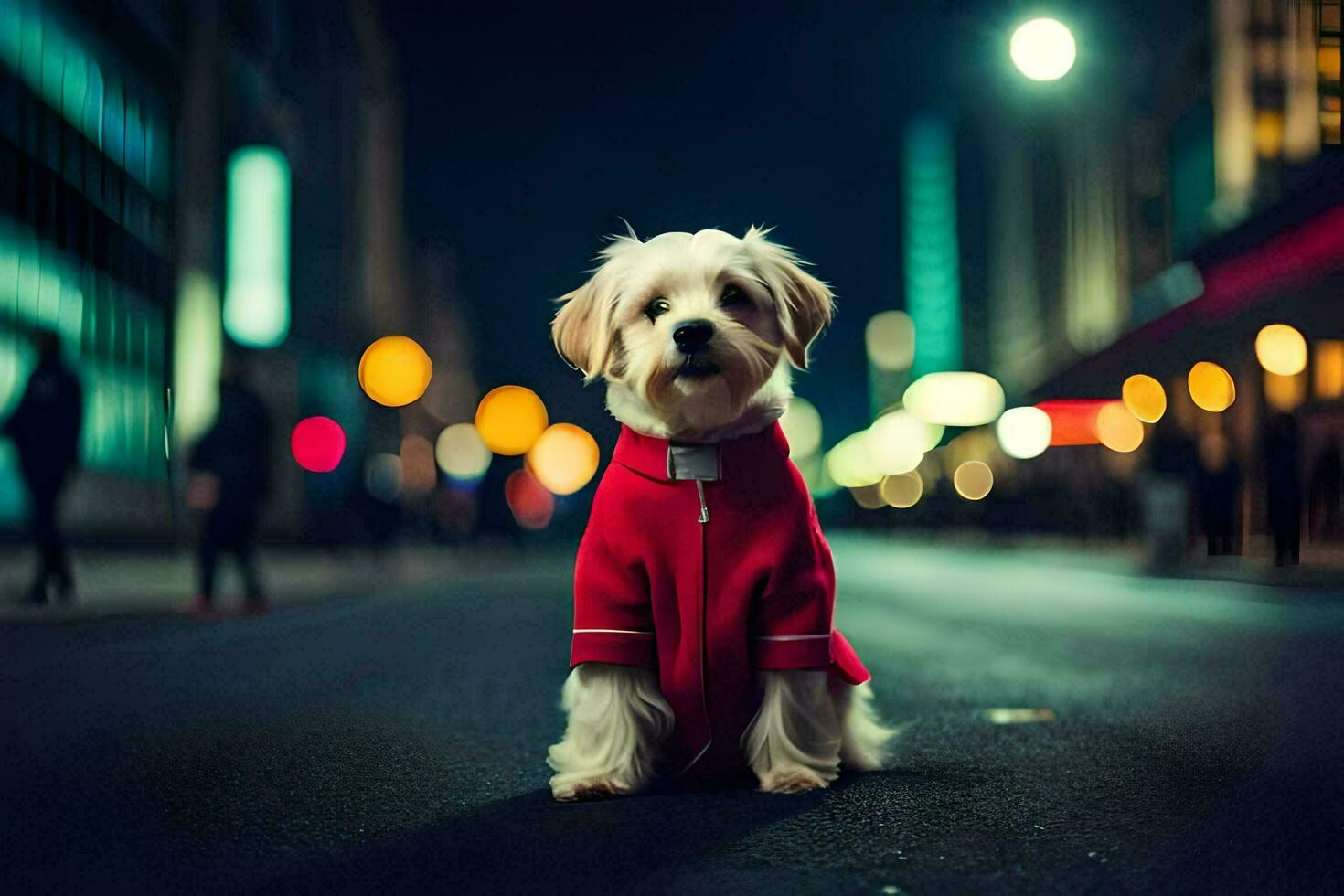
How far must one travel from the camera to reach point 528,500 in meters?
42.1

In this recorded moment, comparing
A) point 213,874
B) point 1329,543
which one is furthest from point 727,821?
point 1329,543

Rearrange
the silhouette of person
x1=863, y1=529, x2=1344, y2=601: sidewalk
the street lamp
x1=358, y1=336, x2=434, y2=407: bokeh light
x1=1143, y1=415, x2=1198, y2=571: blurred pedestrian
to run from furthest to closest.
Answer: x1=358, y1=336, x2=434, y2=407: bokeh light, x1=1143, y1=415, x2=1198, y2=571: blurred pedestrian, x1=863, y1=529, x2=1344, y2=601: sidewalk, the street lamp, the silhouette of person

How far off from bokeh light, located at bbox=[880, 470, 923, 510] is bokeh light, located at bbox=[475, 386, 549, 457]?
5701 centimetres

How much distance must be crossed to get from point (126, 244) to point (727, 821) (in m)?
27.5

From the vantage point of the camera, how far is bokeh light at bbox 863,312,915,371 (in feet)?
601

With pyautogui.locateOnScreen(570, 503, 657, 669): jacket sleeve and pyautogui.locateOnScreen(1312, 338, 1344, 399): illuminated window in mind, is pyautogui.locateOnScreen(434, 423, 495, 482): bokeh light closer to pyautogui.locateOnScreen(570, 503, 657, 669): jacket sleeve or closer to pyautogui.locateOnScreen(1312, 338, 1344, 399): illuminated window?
pyautogui.locateOnScreen(1312, 338, 1344, 399): illuminated window

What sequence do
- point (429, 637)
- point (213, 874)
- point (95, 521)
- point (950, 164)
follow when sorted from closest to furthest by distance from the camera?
1. point (213, 874)
2. point (429, 637)
3. point (95, 521)
4. point (950, 164)

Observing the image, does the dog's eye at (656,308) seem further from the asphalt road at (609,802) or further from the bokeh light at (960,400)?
the bokeh light at (960,400)

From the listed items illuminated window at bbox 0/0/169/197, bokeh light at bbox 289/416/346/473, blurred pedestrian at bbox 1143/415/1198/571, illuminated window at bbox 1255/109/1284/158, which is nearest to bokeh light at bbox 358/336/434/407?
illuminated window at bbox 0/0/169/197

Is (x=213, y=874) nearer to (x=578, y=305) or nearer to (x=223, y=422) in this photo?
(x=578, y=305)

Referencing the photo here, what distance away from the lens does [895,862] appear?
11.1 feet

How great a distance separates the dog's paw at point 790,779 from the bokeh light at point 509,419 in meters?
33.5

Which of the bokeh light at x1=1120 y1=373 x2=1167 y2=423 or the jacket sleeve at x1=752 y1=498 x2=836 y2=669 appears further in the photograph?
the bokeh light at x1=1120 y1=373 x2=1167 y2=423

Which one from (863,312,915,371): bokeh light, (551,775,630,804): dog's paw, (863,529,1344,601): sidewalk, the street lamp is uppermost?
(863,312,915,371): bokeh light
